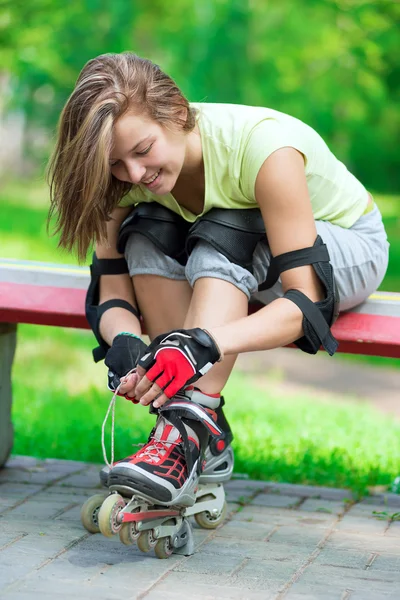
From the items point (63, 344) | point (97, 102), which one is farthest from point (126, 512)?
point (63, 344)

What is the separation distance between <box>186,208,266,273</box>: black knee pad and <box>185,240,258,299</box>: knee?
0.02 meters

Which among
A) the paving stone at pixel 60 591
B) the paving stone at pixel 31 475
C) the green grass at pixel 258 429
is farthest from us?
the green grass at pixel 258 429

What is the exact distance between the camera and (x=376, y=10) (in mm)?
11531

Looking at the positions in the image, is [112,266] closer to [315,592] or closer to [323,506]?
[323,506]

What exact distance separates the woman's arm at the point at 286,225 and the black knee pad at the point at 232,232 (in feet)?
0.32

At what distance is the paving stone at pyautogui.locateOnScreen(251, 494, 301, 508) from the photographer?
2.89 meters

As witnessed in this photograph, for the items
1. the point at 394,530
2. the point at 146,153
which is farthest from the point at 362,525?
the point at 146,153

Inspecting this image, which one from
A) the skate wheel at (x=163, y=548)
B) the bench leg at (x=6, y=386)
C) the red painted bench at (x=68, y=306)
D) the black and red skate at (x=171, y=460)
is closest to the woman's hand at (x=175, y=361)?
the black and red skate at (x=171, y=460)

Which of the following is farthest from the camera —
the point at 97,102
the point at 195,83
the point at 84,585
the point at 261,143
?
the point at 195,83

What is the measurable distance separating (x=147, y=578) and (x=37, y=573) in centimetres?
25

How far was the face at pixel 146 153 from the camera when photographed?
2.29 metres

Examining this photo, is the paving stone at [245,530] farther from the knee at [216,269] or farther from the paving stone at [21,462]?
the paving stone at [21,462]

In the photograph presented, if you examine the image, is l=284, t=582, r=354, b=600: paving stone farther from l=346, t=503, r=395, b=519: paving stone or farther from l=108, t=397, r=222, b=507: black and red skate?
l=346, t=503, r=395, b=519: paving stone

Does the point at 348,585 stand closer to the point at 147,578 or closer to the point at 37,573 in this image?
the point at 147,578
